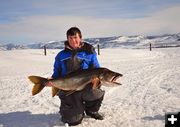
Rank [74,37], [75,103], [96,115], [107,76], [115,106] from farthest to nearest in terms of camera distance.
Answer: [115,106] → [96,115] → [75,103] → [74,37] → [107,76]

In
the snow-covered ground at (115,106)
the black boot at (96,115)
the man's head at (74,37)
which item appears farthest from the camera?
the black boot at (96,115)

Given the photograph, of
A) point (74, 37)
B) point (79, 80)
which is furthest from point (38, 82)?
point (74, 37)

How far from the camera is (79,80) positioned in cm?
638

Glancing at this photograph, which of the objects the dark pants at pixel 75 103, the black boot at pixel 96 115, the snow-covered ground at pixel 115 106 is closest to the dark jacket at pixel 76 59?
the dark pants at pixel 75 103

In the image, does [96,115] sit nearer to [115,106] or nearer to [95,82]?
[95,82]

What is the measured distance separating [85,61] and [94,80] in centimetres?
71

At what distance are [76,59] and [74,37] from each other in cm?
45

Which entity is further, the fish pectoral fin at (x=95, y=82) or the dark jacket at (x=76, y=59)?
the dark jacket at (x=76, y=59)

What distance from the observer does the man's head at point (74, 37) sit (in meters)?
6.73

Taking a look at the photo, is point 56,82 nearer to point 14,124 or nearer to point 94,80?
point 94,80

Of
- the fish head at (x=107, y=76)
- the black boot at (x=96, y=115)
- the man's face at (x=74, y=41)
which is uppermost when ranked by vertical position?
the man's face at (x=74, y=41)

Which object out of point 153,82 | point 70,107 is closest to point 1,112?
point 70,107

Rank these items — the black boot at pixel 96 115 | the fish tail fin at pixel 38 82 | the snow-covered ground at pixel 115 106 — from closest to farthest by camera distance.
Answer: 1. the fish tail fin at pixel 38 82
2. the snow-covered ground at pixel 115 106
3. the black boot at pixel 96 115

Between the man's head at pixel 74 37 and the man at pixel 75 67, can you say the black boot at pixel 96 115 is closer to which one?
the man at pixel 75 67
